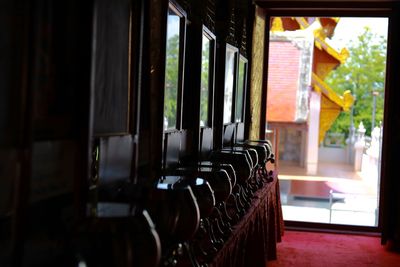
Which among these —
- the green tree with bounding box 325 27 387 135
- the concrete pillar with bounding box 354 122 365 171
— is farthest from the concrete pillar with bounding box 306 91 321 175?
the green tree with bounding box 325 27 387 135

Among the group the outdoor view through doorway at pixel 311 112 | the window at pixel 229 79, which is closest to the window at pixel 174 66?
the window at pixel 229 79

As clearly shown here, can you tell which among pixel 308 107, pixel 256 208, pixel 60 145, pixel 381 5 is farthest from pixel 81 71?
pixel 308 107

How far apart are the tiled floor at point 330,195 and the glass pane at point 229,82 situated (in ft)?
5.63

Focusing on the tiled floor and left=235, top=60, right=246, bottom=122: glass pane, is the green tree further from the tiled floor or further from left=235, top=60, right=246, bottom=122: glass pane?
left=235, top=60, right=246, bottom=122: glass pane

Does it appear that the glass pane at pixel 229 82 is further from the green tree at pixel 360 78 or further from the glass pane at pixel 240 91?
the green tree at pixel 360 78

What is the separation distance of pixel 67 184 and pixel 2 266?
285mm

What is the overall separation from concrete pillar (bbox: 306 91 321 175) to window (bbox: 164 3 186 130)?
6.56 m

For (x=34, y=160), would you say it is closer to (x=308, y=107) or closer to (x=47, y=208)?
(x=47, y=208)

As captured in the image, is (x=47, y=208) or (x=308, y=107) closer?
(x=47, y=208)

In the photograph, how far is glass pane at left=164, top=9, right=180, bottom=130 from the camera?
2.08m

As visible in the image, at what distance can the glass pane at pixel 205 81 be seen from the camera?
2.73 metres

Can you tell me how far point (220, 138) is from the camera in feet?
10.7

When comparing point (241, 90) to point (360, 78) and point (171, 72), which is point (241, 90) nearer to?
point (171, 72)

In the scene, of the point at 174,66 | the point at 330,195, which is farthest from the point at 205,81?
the point at 330,195
